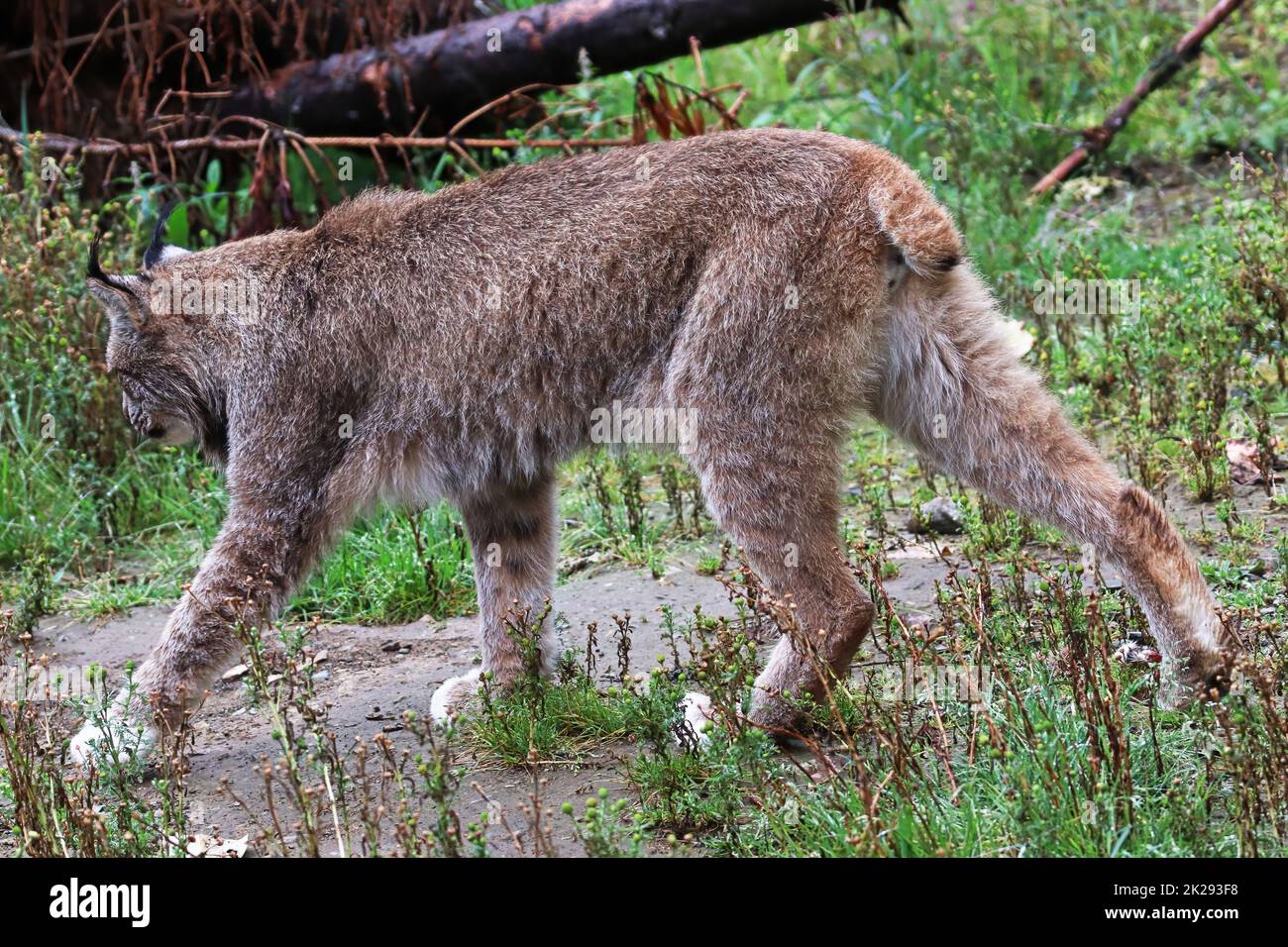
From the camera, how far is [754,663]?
416cm

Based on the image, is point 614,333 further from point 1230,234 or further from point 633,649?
point 1230,234

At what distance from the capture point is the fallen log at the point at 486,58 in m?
7.23

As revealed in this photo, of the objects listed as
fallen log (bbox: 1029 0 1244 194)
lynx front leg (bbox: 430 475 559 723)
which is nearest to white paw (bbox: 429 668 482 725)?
lynx front leg (bbox: 430 475 559 723)

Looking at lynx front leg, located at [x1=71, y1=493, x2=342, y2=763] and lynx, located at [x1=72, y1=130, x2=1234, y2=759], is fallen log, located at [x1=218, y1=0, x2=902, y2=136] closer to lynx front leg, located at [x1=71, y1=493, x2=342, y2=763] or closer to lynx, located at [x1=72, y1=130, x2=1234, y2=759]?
lynx, located at [x1=72, y1=130, x2=1234, y2=759]

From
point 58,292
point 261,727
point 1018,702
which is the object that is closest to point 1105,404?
point 1018,702

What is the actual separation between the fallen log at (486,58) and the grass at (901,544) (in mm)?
471

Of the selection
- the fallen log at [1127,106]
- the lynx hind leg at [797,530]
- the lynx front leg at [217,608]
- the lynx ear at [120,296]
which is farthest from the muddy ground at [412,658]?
the fallen log at [1127,106]

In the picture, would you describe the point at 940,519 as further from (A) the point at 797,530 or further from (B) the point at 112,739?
(B) the point at 112,739

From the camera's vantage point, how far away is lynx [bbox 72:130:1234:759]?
3969 millimetres

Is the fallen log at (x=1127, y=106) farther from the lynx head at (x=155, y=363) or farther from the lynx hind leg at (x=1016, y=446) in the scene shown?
the lynx head at (x=155, y=363)

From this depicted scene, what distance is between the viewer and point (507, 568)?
4863 mm

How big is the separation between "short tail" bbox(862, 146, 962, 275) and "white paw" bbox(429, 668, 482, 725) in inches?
77.5
